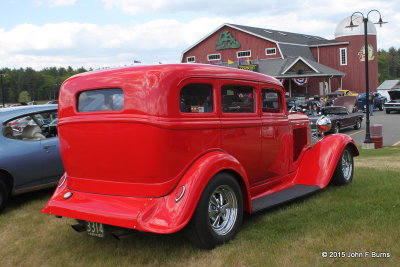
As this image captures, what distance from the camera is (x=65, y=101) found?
4.72 meters

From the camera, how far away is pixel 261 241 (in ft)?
14.3

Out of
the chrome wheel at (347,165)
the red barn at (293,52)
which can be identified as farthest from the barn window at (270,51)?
the chrome wheel at (347,165)

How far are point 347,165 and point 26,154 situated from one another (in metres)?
5.04

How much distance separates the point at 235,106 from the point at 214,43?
45879mm

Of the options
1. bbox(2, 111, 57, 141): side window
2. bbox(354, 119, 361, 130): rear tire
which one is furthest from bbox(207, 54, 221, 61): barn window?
bbox(2, 111, 57, 141): side window

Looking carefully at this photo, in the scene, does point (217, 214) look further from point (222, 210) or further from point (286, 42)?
point (286, 42)

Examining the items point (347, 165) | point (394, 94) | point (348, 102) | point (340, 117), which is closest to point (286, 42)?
point (394, 94)

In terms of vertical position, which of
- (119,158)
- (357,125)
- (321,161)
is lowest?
(357,125)

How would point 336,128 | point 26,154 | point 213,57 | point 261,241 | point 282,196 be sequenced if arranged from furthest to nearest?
point 213,57 → point 336,128 → point 26,154 → point 282,196 → point 261,241

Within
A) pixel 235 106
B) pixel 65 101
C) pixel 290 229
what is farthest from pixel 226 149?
pixel 65 101

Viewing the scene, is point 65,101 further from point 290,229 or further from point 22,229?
point 290,229

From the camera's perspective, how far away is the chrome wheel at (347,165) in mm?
6805

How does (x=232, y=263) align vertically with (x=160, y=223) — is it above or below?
below

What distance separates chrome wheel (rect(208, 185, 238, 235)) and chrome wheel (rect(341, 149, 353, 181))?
9.72ft
